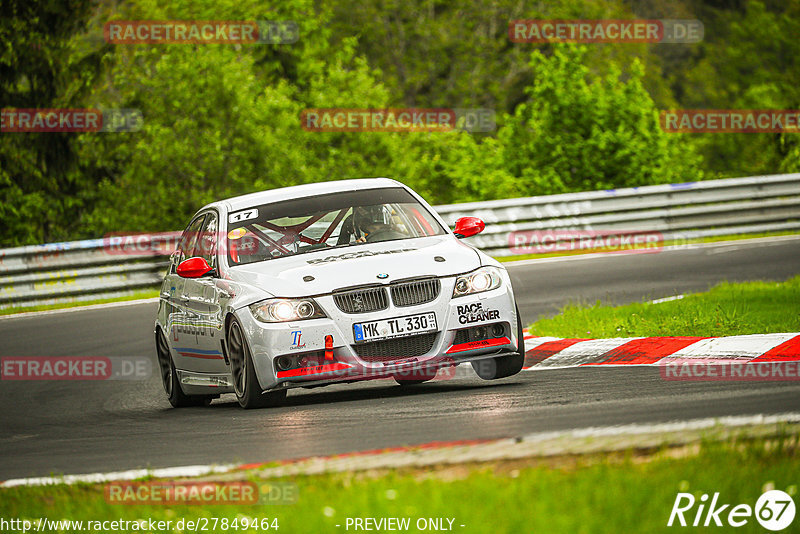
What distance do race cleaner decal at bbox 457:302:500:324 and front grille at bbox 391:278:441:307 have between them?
0.66 ft

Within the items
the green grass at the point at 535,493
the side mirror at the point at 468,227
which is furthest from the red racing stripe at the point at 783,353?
the green grass at the point at 535,493

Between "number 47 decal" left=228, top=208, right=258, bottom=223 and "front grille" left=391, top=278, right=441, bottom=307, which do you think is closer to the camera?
"front grille" left=391, top=278, right=441, bottom=307

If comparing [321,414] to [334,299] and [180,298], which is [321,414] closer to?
[334,299]

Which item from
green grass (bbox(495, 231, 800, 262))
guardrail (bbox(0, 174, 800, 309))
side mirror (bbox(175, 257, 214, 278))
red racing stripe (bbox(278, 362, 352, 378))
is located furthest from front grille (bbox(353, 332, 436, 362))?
green grass (bbox(495, 231, 800, 262))

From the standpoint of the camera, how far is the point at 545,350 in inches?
413

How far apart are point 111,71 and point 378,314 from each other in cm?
2391

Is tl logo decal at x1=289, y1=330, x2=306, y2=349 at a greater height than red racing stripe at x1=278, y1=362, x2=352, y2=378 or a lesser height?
greater

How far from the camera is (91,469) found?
21.1ft

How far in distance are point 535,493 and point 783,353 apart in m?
4.55

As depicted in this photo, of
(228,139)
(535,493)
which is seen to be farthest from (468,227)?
(228,139)

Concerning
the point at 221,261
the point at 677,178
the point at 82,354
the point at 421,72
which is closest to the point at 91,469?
the point at 221,261

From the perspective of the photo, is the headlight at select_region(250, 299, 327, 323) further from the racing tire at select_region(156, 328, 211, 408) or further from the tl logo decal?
the racing tire at select_region(156, 328, 211, 408)

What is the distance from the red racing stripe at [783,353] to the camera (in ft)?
27.7

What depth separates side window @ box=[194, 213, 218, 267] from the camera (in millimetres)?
9594
